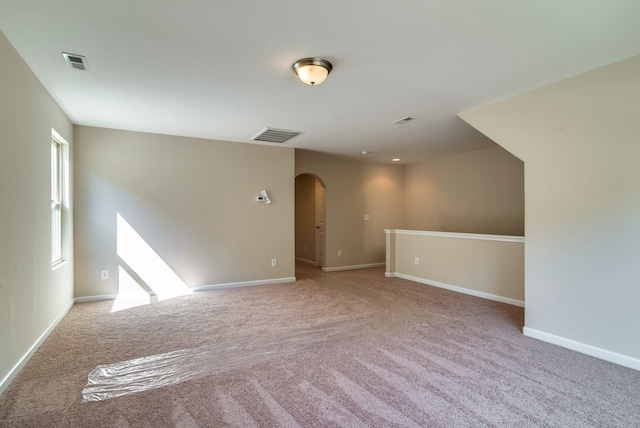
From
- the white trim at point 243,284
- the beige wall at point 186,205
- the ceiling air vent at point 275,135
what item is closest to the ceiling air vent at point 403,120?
the ceiling air vent at point 275,135

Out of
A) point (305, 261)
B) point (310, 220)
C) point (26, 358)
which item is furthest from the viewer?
point (305, 261)

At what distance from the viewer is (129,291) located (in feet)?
15.4

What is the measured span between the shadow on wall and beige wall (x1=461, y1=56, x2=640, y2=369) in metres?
4.71

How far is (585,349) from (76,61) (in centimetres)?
489

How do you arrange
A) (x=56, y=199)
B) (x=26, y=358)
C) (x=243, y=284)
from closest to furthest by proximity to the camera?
(x=26, y=358), (x=56, y=199), (x=243, y=284)

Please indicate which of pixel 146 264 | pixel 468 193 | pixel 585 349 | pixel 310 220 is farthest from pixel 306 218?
pixel 585 349

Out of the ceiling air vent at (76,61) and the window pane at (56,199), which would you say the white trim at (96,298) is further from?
the ceiling air vent at (76,61)

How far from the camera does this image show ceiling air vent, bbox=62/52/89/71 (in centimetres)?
248

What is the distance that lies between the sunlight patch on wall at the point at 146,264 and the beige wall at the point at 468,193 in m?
5.11

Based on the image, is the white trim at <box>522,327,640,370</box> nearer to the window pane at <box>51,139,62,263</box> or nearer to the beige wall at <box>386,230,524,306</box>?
the beige wall at <box>386,230,524,306</box>

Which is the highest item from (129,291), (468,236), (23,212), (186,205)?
(186,205)

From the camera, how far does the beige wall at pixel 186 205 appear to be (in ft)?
14.8

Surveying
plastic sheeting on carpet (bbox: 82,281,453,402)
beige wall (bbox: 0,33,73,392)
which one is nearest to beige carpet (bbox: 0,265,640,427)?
plastic sheeting on carpet (bbox: 82,281,453,402)

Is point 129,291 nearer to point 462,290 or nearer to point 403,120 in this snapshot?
point 403,120
